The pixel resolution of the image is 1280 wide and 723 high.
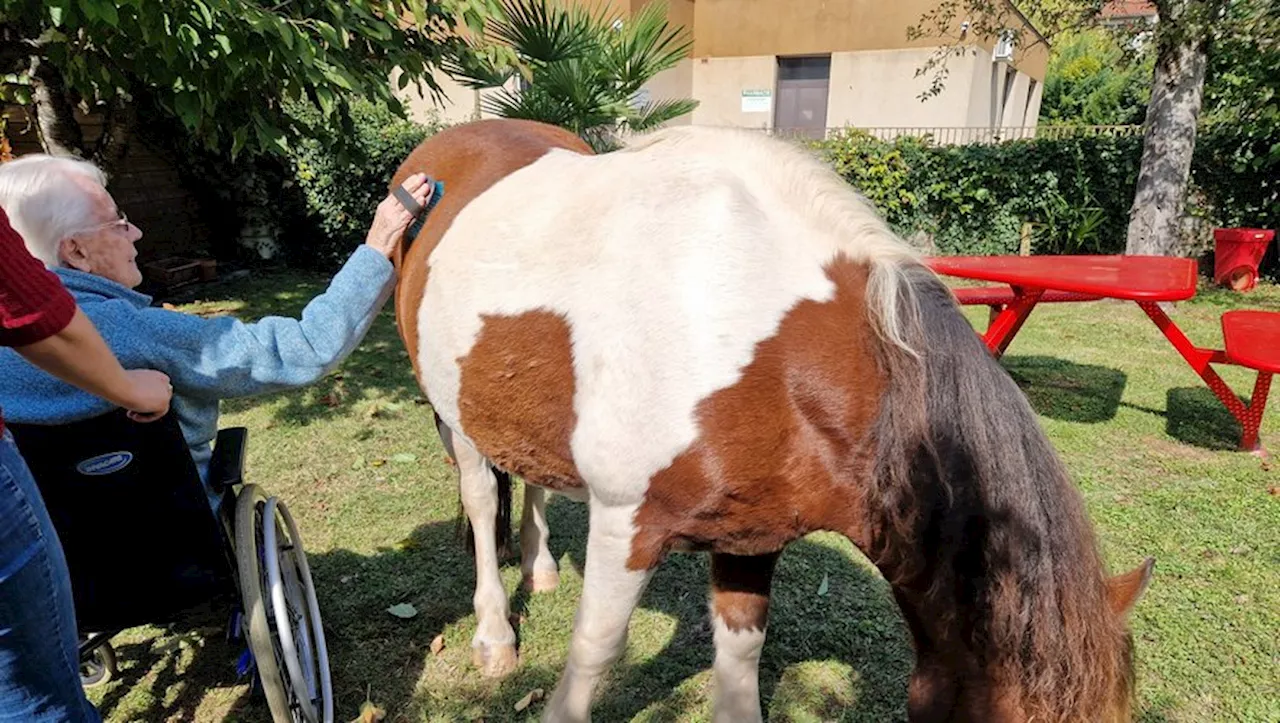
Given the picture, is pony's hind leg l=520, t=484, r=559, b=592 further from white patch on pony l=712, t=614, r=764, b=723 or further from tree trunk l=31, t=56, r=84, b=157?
tree trunk l=31, t=56, r=84, b=157

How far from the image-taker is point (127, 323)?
147 centimetres

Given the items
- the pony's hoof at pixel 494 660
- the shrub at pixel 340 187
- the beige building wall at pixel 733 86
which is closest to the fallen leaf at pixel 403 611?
the pony's hoof at pixel 494 660

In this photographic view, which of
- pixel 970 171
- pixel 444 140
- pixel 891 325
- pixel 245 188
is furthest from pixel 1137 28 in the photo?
pixel 245 188

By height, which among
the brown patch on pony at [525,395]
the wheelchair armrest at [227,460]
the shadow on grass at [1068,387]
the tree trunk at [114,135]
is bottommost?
the shadow on grass at [1068,387]

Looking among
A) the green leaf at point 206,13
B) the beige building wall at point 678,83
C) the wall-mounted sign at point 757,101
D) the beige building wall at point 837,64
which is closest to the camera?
the green leaf at point 206,13

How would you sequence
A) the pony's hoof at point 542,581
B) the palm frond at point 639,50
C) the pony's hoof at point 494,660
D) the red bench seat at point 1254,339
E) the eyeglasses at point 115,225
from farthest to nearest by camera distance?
the palm frond at point 639,50, the red bench seat at point 1254,339, the pony's hoof at point 542,581, the pony's hoof at point 494,660, the eyeglasses at point 115,225

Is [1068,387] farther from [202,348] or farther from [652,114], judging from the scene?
[202,348]

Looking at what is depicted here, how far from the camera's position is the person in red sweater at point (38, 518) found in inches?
39.4

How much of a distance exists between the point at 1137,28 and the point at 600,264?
7.78 metres

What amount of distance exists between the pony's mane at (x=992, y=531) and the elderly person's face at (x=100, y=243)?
1.64 m

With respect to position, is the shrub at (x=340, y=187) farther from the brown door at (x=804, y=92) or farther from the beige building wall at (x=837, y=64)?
the brown door at (x=804, y=92)

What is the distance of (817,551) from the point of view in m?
3.27

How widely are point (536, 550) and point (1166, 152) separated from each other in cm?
786

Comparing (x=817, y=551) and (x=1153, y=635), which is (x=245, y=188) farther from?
(x=1153, y=635)
